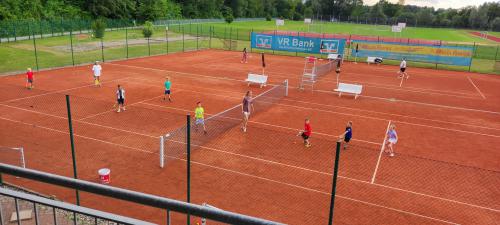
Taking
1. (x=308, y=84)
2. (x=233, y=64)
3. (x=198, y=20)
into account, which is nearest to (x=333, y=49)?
(x=233, y=64)

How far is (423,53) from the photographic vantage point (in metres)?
43.9

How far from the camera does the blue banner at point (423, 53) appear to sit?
4325 cm

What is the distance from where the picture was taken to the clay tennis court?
11711 mm

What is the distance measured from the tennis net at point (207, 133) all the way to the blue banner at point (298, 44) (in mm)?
25213

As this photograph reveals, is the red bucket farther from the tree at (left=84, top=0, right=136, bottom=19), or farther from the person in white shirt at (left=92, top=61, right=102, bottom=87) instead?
the tree at (left=84, top=0, right=136, bottom=19)

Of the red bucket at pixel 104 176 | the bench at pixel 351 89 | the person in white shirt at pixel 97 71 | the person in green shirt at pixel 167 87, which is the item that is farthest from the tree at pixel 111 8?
the red bucket at pixel 104 176

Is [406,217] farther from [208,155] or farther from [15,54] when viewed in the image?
[15,54]

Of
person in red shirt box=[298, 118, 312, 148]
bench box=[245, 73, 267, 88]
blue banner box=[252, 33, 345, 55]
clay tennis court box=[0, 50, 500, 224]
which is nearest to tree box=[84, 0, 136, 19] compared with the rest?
blue banner box=[252, 33, 345, 55]

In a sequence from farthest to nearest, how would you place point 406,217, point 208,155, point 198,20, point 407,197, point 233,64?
point 198,20 → point 233,64 → point 208,155 → point 407,197 → point 406,217

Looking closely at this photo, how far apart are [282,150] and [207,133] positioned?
3418 millimetres

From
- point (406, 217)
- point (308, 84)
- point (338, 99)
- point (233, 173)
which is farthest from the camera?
point (308, 84)

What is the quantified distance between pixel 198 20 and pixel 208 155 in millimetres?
99187

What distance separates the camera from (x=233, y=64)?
40344 millimetres

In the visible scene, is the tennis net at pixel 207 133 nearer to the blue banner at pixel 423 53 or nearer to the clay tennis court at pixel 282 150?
the clay tennis court at pixel 282 150
